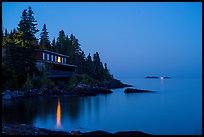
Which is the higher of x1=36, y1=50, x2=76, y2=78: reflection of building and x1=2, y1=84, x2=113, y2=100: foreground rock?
x1=36, y1=50, x2=76, y2=78: reflection of building

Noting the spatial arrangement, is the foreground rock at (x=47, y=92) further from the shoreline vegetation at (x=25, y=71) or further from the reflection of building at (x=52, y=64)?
the reflection of building at (x=52, y=64)

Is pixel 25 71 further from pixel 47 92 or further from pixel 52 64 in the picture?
pixel 52 64

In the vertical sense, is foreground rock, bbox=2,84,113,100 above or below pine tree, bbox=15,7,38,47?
below

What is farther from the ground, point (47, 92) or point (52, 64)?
point (52, 64)

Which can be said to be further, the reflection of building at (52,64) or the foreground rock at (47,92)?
the reflection of building at (52,64)

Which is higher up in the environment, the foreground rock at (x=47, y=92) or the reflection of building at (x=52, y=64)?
the reflection of building at (x=52, y=64)

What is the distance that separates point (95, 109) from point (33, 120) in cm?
921

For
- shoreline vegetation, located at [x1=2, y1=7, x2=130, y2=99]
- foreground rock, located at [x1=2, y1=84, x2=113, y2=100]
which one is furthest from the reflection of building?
foreground rock, located at [x1=2, y1=84, x2=113, y2=100]

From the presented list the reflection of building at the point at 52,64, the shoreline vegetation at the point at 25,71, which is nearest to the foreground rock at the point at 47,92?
the shoreline vegetation at the point at 25,71

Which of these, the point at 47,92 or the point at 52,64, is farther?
the point at 52,64

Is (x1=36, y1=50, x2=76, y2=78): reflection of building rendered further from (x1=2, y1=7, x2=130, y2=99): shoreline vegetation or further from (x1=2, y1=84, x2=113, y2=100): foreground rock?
(x1=2, y1=84, x2=113, y2=100): foreground rock

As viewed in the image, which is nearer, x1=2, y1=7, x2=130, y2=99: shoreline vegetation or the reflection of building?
x1=2, y1=7, x2=130, y2=99: shoreline vegetation

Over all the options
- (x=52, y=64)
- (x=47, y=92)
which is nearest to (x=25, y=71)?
(x=47, y=92)

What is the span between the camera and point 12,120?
623 inches
